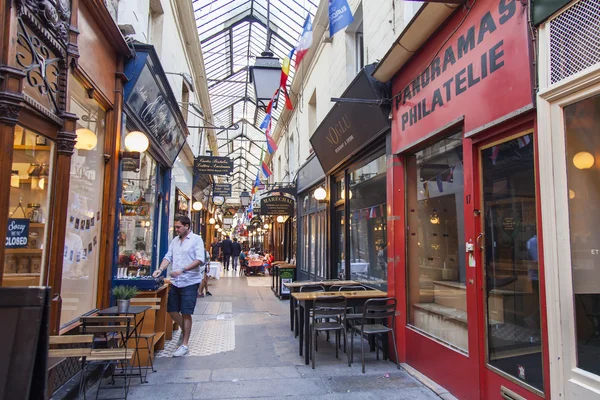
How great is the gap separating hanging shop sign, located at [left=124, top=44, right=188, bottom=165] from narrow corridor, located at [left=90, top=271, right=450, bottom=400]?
3838 millimetres

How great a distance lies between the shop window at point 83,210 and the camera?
460 centimetres

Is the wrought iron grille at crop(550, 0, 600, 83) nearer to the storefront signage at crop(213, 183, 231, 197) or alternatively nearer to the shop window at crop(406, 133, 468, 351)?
the shop window at crop(406, 133, 468, 351)

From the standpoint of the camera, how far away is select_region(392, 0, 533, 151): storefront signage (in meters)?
3.39

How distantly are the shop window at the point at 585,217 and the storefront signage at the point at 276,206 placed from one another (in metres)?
11.4

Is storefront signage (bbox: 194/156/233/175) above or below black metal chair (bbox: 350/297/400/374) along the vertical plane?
above

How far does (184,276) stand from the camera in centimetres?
591

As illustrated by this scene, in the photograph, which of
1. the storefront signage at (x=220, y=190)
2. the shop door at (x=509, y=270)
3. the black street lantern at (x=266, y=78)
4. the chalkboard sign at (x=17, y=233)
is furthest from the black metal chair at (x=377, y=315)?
the storefront signage at (x=220, y=190)

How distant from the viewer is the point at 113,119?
5.57m

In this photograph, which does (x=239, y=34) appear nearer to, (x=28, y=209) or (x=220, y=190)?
(x=220, y=190)

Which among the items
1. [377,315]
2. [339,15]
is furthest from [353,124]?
[377,315]

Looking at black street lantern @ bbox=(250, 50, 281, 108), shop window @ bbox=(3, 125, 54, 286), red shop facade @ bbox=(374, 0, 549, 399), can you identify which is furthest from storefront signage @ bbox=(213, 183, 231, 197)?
shop window @ bbox=(3, 125, 54, 286)

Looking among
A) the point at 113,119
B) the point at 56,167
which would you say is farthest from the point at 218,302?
the point at 56,167

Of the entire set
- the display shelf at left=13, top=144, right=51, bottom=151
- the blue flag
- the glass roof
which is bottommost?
the display shelf at left=13, top=144, right=51, bottom=151

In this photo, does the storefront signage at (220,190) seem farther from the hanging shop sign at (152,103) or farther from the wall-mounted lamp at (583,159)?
the wall-mounted lamp at (583,159)
